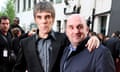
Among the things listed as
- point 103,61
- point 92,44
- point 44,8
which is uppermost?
point 44,8

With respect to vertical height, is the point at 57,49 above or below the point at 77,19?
below

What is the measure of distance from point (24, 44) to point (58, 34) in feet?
1.22

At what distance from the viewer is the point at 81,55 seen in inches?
134

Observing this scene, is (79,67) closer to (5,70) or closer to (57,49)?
(57,49)

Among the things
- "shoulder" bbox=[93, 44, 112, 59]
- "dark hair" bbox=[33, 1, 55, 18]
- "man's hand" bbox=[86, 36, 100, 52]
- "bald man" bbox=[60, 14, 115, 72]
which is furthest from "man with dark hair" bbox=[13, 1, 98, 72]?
"shoulder" bbox=[93, 44, 112, 59]

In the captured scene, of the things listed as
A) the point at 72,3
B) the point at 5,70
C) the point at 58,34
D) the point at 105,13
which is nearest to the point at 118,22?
the point at 105,13

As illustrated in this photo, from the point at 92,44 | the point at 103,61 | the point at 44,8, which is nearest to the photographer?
the point at 103,61

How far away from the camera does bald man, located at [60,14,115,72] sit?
10.5 feet

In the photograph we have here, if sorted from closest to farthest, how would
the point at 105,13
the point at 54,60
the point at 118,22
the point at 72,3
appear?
1. the point at 54,60
2. the point at 118,22
3. the point at 105,13
4. the point at 72,3

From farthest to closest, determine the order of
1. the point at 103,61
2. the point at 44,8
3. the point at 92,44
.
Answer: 1. the point at 44,8
2. the point at 92,44
3. the point at 103,61

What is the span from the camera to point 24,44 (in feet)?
13.9

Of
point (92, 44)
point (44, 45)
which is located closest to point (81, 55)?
point (92, 44)

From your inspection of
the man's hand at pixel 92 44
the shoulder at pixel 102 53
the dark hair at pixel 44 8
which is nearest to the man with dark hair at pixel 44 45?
the dark hair at pixel 44 8

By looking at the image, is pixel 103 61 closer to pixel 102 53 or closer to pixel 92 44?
pixel 102 53
